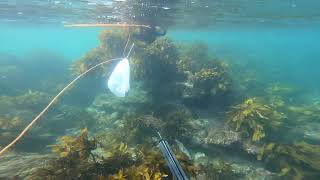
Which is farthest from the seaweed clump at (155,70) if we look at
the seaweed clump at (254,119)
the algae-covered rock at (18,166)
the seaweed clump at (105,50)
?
the algae-covered rock at (18,166)

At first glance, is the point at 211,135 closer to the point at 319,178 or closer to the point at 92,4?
the point at 319,178

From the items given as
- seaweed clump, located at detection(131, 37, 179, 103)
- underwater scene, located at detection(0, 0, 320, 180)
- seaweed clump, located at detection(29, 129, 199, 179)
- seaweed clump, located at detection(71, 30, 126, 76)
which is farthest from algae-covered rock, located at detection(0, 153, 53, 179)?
seaweed clump, located at detection(71, 30, 126, 76)

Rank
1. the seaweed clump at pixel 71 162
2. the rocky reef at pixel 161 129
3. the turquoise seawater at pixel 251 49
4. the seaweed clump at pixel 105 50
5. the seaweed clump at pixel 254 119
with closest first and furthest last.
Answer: the seaweed clump at pixel 71 162 → the rocky reef at pixel 161 129 → the seaweed clump at pixel 254 119 → the seaweed clump at pixel 105 50 → the turquoise seawater at pixel 251 49

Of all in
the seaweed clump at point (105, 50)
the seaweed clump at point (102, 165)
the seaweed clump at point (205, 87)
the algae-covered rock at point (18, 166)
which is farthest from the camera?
the seaweed clump at point (105, 50)

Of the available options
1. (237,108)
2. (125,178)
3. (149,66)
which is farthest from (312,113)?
(125,178)

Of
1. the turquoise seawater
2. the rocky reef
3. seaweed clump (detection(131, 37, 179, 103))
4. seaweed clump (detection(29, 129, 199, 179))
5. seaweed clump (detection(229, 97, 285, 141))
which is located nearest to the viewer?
seaweed clump (detection(29, 129, 199, 179))

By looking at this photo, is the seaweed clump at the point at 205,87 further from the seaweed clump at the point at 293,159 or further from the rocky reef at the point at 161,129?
the seaweed clump at the point at 293,159

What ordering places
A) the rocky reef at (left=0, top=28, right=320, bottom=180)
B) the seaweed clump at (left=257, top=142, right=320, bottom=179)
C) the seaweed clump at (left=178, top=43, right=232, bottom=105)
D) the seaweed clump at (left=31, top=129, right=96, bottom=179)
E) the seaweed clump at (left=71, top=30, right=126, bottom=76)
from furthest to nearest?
the seaweed clump at (left=71, top=30, right=126, bottom=76), the seaweed clump at (left=178, top=43, right=232, bottom=105), the seaweed clump at (left=257, top=142, right=320, bottom=179), the rocky reef at (left=0, top=28, right=320, bottom=180), the seaweed clump at (left=31, top=129, right=96, bottom=179)

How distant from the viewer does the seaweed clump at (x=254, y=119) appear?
32.6 feet

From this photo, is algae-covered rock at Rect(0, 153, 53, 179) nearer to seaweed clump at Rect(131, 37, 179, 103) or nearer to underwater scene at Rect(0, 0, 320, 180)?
underwater scene at Rect(0, 0, 320, 180)

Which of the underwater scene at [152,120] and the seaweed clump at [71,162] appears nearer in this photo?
the seaweed clump at [71,162]

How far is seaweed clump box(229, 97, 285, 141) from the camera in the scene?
994 centimetres

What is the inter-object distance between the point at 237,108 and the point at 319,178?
149 inches

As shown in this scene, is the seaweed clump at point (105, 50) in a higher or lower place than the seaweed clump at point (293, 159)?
higher
